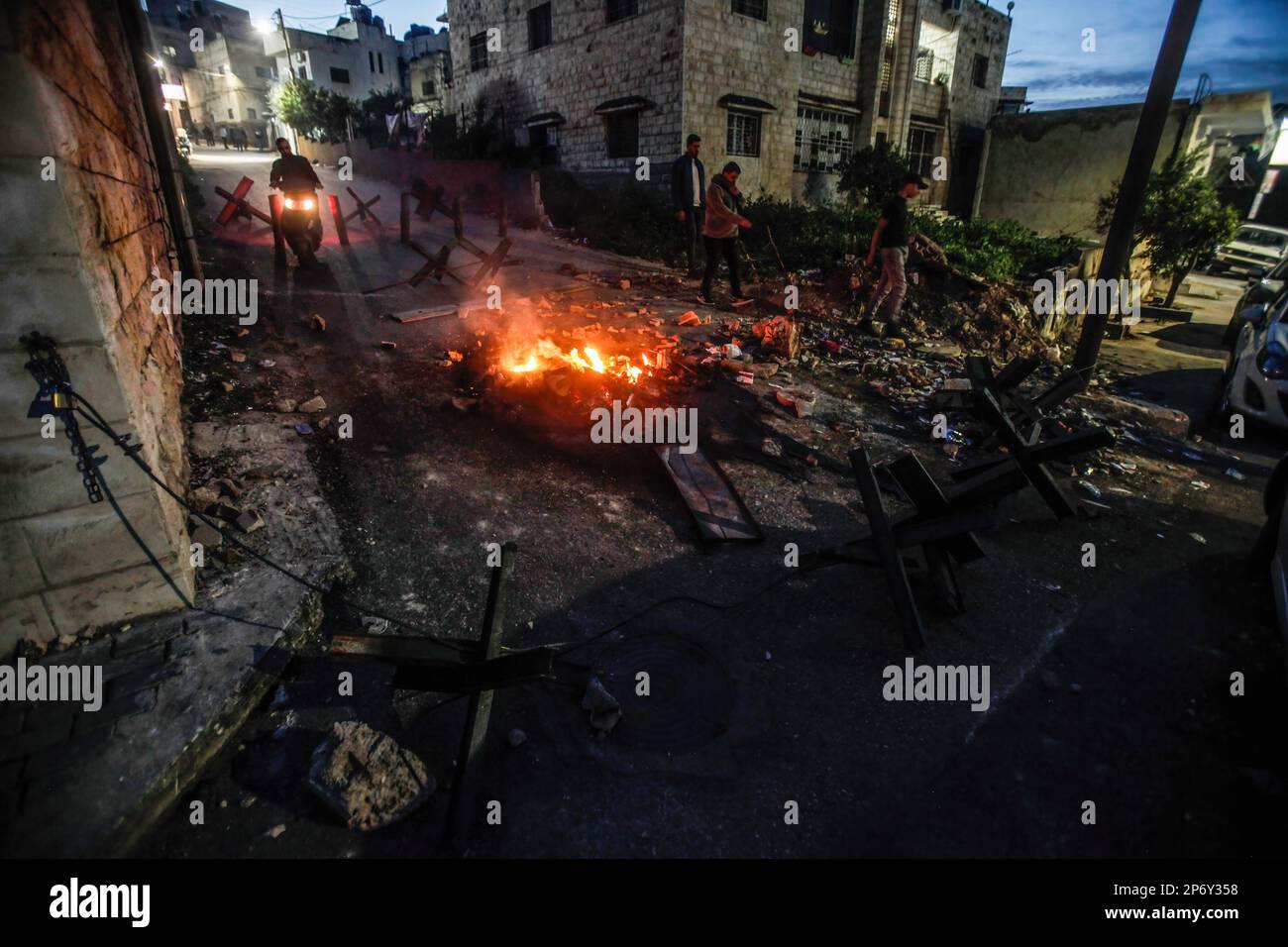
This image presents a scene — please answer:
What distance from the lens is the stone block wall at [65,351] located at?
2.71 metres

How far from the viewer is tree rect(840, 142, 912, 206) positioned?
16125mm

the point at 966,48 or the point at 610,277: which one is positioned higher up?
the point at 966,48

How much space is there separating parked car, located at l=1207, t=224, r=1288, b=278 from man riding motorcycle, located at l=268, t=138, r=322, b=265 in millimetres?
27719

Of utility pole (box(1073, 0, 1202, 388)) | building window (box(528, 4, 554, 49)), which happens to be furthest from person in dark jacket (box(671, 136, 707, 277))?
building window (box(528, 4, 554, 49))

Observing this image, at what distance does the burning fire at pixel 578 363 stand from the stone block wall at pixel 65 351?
336 cm

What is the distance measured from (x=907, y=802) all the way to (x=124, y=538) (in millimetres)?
4458

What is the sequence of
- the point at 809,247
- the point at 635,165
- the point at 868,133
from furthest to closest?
the point at 868,133 → the point at 635,165 → the point at 809,247

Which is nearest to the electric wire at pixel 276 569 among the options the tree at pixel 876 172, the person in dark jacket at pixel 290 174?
the person in dark jacket at pixel 290 174

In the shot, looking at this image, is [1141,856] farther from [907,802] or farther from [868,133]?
[868,133]

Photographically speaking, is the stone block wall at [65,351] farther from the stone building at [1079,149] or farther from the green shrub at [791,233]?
the stone building at [1079,149]

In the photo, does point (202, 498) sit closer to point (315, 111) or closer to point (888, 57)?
point (888, 57)

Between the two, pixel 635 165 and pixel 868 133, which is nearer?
pixel 635 165

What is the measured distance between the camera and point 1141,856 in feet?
8.70

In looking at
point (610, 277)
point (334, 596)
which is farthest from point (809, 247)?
point (334, 596)
